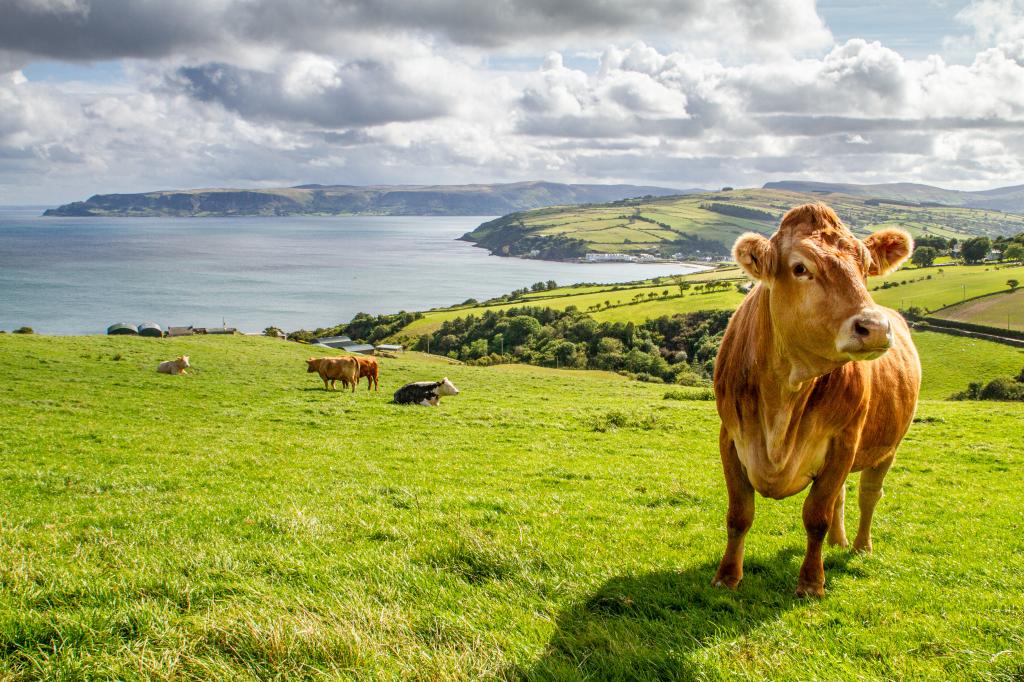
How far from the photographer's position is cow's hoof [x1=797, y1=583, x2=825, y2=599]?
5.61 metres

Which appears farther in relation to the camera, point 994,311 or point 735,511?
point 994,311

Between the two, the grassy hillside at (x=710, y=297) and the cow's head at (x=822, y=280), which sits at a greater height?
the cow's head at (x=822, y=280)

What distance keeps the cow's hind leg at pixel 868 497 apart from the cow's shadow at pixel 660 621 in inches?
27.0

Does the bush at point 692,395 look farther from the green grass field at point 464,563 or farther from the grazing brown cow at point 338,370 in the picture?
the grazing brown cow at point 338,370

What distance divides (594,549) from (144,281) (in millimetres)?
199902

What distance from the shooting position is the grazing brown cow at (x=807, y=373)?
4.23 meters

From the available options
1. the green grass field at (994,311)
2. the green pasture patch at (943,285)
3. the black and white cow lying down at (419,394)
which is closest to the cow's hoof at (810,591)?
the black and white cow lying down at (419,394)

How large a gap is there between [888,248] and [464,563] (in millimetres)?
4552

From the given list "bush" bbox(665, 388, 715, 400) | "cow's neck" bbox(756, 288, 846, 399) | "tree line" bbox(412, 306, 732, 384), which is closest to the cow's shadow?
"cow's neck" bbox(756, 288, 846, 399)

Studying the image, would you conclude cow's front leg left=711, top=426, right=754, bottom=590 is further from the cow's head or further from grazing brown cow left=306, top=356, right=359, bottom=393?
grazing brown cow left=306, top=356, right=359, bottom=393

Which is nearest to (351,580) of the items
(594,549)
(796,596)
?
(594,549)

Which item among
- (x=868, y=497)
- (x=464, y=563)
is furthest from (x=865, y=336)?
(x=868, y=497)

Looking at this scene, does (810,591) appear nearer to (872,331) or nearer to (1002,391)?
(872,331)

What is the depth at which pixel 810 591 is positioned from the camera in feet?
18.4
